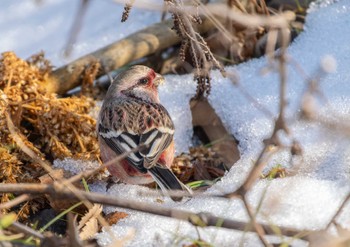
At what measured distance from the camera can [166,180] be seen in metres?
4.44

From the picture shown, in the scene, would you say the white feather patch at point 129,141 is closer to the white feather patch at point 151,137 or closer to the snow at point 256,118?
the white feather patch at point 151,137

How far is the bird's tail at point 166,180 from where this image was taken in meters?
4.34

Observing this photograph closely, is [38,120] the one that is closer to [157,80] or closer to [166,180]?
[157,80]

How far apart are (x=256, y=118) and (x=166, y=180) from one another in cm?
111

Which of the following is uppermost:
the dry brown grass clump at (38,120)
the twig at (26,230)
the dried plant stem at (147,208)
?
the dried plant stem at (147,208)

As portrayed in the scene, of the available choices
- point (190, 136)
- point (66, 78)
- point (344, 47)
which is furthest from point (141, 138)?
point (344, 47)

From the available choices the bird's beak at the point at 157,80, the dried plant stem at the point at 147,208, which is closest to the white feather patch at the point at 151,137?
the bird's beak at the point at 157,80

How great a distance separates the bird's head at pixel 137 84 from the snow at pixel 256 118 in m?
0.38

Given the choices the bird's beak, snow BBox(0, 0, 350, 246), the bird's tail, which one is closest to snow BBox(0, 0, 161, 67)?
snow BBox(0, 0, 350, 246)

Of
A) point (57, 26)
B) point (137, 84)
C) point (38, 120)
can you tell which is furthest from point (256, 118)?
point (57, 26)

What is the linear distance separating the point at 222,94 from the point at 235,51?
1.71ft

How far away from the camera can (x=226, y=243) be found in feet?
11.9

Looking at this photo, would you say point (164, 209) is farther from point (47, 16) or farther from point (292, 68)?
point (47, 16)

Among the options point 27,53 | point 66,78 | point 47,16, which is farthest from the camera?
point 47,16
